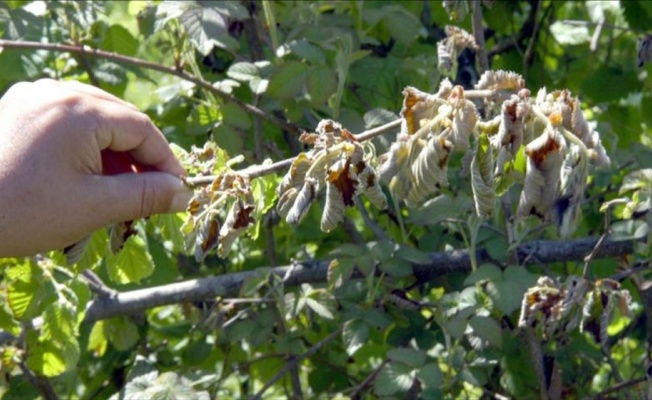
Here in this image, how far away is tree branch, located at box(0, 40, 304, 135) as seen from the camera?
238 centimetres

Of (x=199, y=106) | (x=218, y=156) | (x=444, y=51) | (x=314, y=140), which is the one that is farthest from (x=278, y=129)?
(x=314, y=140)

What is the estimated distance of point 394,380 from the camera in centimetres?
234

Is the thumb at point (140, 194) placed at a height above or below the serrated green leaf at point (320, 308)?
above

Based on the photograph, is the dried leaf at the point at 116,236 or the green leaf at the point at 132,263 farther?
the green leaf at the point at 132,263

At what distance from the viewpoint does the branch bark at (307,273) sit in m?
2.46

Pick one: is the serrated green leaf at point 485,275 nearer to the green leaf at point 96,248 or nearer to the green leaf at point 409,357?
the green leaf at point 409,357

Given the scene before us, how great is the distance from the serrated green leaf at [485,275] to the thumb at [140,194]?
79cm

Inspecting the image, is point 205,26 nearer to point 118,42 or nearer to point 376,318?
point 118,42

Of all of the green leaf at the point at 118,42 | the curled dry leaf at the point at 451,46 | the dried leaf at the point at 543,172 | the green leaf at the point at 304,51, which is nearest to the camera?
the dried leaf at the point at 543,172

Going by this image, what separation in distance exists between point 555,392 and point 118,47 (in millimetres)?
1366

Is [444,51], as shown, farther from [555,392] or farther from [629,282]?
[629,282]

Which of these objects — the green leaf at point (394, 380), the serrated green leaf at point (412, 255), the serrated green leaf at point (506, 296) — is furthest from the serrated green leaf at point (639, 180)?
the green leaf at point (394, 380)

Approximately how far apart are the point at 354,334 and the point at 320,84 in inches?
20.8

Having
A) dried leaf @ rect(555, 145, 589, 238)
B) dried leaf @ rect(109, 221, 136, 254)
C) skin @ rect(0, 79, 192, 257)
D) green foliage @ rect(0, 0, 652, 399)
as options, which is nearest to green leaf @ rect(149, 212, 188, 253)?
green foliage @ rect(0, 0, 652, 399)
